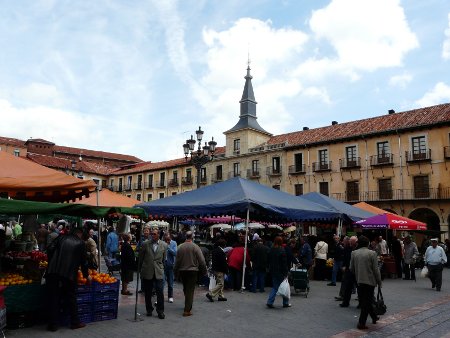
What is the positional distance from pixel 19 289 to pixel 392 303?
8.16m

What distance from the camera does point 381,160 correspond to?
108 feet

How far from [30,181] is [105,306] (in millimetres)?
2540

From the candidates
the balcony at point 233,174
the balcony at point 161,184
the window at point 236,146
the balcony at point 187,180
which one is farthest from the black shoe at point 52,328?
the balcony at point 161,184

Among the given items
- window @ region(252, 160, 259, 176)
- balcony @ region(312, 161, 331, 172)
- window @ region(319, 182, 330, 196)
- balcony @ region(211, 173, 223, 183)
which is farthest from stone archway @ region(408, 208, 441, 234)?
balcony @ region(211, 173, 223, 183)

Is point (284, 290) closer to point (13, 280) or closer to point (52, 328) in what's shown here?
point (52, 328)

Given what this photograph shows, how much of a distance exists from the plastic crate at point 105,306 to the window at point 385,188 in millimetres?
29522

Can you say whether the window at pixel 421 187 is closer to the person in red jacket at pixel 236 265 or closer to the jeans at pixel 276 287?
the person in red jacket at pixel 236 265

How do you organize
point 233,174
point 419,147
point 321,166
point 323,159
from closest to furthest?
Answer: point 419,147 → point 321,166 → point 323,159 → point 233,174

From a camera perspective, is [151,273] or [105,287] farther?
[151,273]

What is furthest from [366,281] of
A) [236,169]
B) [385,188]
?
[236,169]

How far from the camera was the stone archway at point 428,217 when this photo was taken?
31.2m

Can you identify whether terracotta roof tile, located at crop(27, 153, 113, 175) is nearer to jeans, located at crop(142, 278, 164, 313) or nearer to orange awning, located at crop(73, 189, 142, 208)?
orange awning, located at crop(73, 189, 142, 208)

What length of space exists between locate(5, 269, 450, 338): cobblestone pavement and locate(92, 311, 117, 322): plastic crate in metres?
0.11

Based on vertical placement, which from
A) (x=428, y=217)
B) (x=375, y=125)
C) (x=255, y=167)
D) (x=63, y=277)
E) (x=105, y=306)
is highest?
(x=375, y=125)
